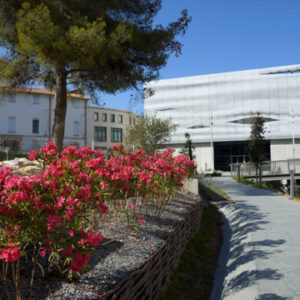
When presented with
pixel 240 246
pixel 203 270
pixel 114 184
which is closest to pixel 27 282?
pixel 114 184

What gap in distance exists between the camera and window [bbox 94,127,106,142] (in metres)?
50.9

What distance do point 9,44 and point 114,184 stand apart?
31.8 ft

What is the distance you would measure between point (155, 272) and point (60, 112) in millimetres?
7860

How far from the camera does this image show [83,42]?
910 centimetres

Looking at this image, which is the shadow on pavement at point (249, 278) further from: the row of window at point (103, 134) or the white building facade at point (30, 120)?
the row of window at point (103, 134)

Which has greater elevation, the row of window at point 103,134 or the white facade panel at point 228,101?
the white facade panel at point 228,101

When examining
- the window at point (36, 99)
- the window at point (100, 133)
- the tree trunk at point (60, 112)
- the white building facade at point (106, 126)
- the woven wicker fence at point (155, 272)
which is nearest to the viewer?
the woven wicker fence at point (155, 272)

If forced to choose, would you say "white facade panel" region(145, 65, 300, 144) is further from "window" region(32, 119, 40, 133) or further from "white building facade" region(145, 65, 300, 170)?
"window" region(32, 119, 40, 133)

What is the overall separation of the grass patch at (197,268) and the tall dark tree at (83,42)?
587 centimetres

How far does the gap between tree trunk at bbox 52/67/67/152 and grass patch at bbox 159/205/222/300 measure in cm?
564

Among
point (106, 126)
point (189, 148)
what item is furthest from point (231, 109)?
point (189, 148)

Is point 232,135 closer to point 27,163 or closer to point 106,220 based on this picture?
point 27,163

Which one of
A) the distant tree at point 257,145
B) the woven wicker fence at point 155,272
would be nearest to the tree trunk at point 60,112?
the woven wicker fence at point 155,272

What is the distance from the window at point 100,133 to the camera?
50.9 metres
